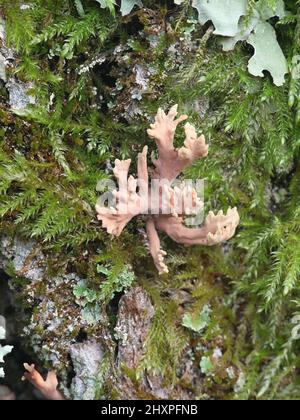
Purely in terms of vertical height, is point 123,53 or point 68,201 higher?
point 123,53

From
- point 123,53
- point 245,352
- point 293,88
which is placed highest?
point 123,53

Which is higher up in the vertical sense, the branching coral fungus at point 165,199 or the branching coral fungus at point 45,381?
the branching coral fungus at point 165,199

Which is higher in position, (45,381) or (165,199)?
(165,199)

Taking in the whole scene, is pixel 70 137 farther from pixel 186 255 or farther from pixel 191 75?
pixel 186 255

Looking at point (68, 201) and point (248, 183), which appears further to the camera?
point (248, 183)

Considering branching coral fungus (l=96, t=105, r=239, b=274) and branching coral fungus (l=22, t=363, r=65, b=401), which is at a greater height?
branching coral fungus (l=96, t=105, r=239, b=274)
